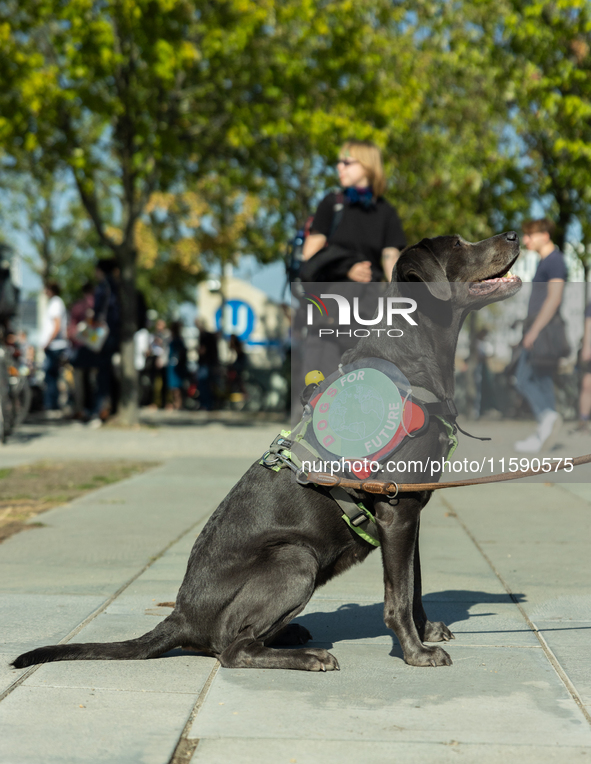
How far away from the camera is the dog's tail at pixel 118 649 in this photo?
9.99 ft

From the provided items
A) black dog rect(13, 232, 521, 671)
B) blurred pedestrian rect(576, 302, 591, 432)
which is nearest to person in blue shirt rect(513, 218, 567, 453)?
blurred pedestrian rect(576, 302, 591, 432)

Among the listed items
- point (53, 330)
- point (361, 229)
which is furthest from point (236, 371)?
point (361, 229)

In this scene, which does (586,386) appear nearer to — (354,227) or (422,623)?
(354,227)

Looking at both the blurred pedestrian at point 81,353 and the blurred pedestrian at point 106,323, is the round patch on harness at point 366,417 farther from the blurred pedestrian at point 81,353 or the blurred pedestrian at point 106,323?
the blurred pedestrian at point 81,353

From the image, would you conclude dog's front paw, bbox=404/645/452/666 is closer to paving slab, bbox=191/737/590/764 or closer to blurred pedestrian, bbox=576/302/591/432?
paving slab, bbox=191/737/590/764

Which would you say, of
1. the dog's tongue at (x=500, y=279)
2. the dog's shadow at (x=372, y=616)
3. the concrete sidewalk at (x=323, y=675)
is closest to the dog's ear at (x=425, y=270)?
the dog's tongue at (x=500, y=279)

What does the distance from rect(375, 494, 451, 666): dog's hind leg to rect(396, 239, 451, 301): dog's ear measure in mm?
745

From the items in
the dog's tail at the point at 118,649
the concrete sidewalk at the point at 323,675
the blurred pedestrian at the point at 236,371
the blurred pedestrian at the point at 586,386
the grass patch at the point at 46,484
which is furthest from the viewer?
the blurred pedestrian at the point at 236,371

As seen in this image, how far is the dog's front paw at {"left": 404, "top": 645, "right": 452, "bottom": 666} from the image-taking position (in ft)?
10.6

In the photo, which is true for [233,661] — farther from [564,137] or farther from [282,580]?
[564,137]

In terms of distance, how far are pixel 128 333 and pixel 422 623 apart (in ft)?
34.4

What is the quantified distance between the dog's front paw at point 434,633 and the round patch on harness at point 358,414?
2.65 feet

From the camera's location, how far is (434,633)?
354cm

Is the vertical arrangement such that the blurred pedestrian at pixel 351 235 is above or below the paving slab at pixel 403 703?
above
